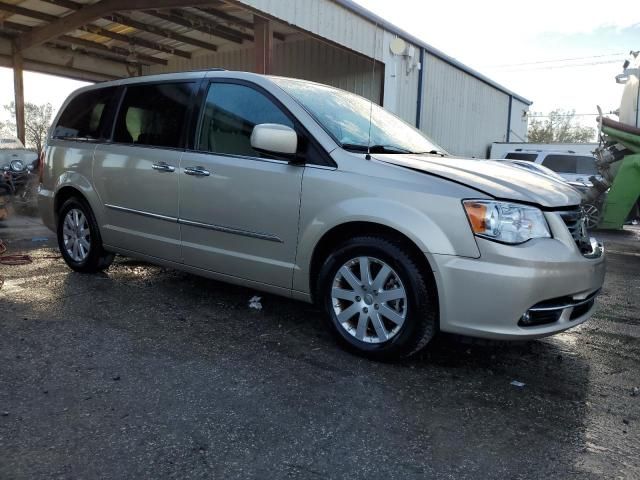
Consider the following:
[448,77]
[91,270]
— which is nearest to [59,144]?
[91,270]

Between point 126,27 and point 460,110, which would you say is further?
point 460,110

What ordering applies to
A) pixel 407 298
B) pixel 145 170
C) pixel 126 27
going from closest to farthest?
pixel 407 298 → pixel 145 170 → pixel 126 27

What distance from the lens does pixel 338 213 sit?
3301mm

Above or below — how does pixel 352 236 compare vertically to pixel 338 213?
below

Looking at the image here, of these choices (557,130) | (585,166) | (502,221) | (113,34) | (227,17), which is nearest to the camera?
(502,221)

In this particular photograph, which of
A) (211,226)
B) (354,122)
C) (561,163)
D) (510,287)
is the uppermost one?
(561,163)

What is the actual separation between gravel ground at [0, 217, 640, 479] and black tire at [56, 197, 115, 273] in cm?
80

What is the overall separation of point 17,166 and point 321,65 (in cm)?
796

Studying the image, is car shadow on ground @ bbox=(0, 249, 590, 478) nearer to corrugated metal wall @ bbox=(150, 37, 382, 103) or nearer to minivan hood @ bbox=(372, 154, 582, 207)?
minivan hood @ bbox=(372, 154, 582, 207)

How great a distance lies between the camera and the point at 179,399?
8.91 feet

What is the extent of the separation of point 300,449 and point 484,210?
1.57 metres

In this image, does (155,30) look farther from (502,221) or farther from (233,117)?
(502,221)

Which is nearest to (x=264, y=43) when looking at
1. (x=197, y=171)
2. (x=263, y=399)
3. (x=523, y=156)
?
(x=197, y=171)

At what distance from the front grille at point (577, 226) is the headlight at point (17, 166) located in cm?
984
